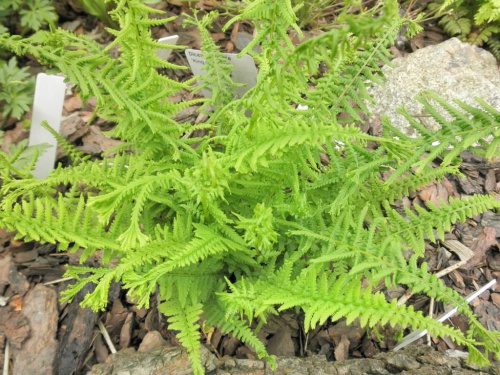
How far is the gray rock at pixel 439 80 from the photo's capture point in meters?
2.25

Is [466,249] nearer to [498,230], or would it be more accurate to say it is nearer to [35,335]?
[498,230]

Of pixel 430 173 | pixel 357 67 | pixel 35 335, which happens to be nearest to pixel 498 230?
pixel 430 173

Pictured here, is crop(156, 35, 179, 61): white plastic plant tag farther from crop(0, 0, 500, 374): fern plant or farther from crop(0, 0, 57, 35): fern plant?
crop(0, 0, 57, 35): fern plant

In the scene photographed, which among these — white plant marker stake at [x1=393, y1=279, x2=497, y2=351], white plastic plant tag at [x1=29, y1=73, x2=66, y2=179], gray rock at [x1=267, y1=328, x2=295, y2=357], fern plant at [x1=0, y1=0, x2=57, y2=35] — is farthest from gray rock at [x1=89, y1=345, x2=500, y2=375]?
fern plant at [x1=0, y1=0, x2=57, y2=35]

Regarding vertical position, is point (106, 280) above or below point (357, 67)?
below

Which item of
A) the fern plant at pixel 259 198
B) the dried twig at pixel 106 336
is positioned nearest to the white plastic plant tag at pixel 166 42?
the fern plant at pixel 259 198

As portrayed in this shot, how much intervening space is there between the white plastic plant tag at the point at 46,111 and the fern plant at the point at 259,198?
493mm

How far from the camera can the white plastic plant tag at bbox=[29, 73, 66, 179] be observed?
1979 mm

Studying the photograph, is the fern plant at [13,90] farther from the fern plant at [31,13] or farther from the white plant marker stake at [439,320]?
the white plant marker stake at [439,320]

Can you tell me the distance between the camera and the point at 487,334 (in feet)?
3.61

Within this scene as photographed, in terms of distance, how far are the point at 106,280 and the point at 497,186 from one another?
200 centimetres

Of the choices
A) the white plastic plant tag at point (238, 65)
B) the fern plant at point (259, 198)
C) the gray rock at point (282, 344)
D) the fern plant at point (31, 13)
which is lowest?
the gray rock at point (282, 344)

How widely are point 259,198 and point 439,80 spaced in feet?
4.83

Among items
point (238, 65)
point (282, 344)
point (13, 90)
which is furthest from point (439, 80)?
point (13, 90)
